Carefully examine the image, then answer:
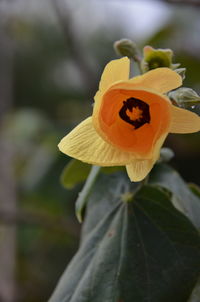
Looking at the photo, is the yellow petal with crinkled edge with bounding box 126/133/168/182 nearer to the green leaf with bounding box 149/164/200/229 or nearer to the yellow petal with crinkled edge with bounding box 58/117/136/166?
the yellow petal with crinkled edge with bounding box 58/117/136/166

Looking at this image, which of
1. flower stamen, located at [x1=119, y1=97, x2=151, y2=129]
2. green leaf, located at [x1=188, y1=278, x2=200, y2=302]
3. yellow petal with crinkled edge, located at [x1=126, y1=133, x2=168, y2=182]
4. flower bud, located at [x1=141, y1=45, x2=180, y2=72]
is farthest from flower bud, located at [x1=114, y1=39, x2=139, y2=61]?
green leaf, located at [x1=188, y1=278, x2=200, y2=302]

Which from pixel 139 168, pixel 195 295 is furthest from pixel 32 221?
pixel 139 168

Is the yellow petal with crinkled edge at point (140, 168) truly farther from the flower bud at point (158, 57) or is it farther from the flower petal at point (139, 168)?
the flower bud at point (158, 57)

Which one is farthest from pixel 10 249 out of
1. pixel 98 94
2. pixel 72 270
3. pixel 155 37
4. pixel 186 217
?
pixel 98 94

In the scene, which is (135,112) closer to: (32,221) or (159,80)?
(159,80)

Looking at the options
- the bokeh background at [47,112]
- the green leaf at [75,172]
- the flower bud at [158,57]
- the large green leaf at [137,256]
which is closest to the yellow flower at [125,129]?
the flower bud at [158,57]

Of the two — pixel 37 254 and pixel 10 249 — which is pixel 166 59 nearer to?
pixel 10 249
